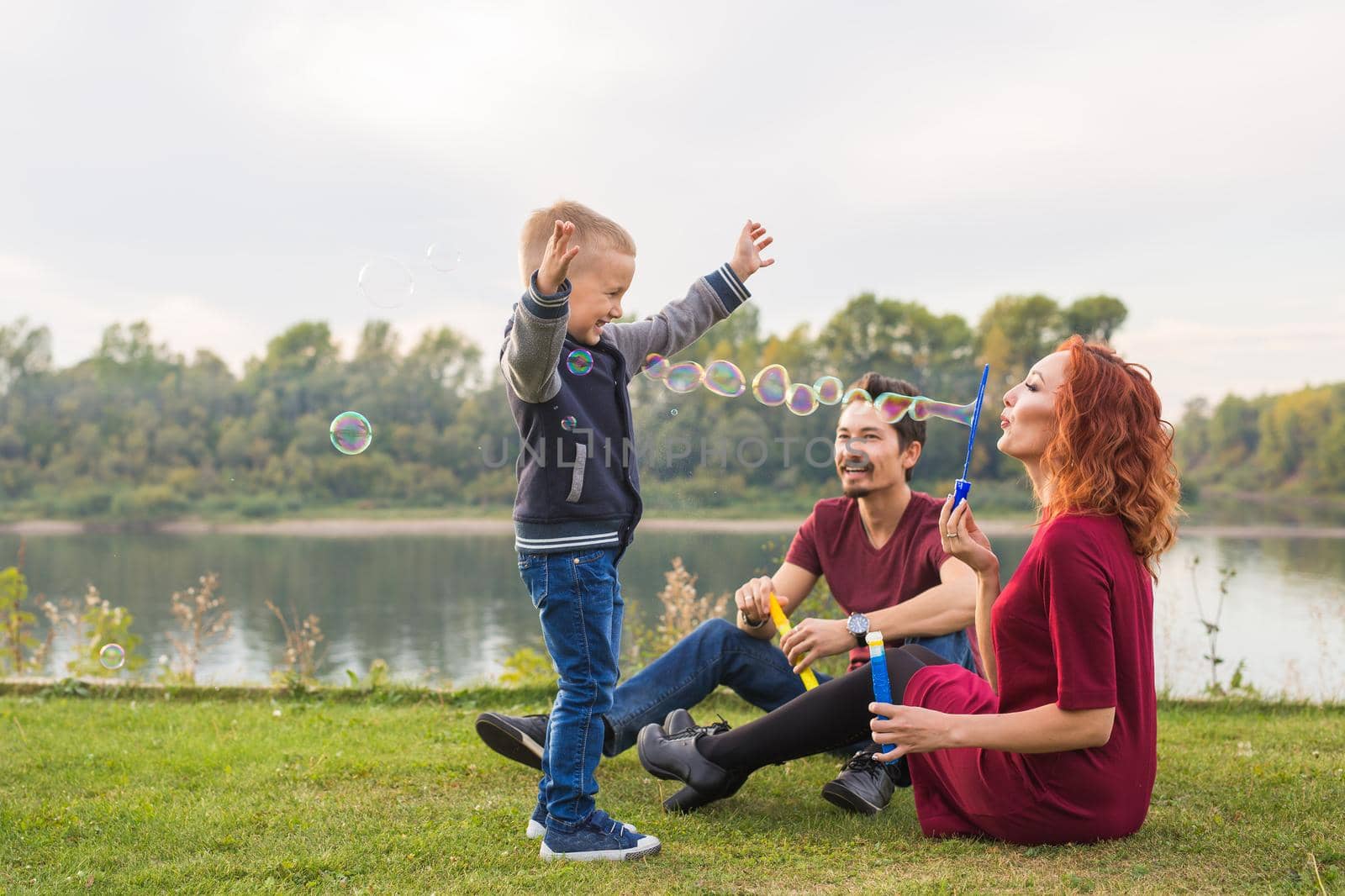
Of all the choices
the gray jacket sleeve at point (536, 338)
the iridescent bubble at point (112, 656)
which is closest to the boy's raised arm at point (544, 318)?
the gray jacket sleeve at point (536, 338)

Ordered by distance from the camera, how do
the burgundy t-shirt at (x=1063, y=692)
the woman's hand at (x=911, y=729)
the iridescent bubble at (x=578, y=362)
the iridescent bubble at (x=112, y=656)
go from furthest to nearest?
the iridescent bubble at (x=112, y=656) → the iridescent bubble at (x=578, y=362) → the woman's hand at (x=911, y=729) → the burgundy t-shirt at (x=1063, y=692)

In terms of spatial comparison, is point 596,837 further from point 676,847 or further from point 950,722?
point 950,722

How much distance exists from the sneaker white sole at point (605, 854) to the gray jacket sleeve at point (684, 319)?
142 cm

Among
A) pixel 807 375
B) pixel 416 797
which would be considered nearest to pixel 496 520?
pixel 807 375

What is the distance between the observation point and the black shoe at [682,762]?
3367 millimetres

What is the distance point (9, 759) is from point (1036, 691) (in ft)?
11.9

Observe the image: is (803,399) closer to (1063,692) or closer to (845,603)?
(845,603)

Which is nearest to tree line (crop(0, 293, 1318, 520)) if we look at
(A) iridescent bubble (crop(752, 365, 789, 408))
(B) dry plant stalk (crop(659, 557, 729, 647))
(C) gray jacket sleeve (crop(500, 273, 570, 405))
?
(B) dry plant stalk (crop(659, 557, 729, 647))

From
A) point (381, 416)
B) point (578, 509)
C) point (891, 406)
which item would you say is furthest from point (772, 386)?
point (381, 416)

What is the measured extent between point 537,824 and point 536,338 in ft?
4.57

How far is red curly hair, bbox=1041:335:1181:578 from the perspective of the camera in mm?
2777

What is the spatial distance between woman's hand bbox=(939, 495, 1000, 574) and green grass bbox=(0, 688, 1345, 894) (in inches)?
29.4

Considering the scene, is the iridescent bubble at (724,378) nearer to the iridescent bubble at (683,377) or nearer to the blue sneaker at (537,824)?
the iridescent bubble at (683,377)

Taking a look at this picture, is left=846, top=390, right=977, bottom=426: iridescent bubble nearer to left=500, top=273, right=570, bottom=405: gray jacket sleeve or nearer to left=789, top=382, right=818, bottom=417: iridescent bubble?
left=789, top=382, right=818, bottom=417: iridescent bubble
